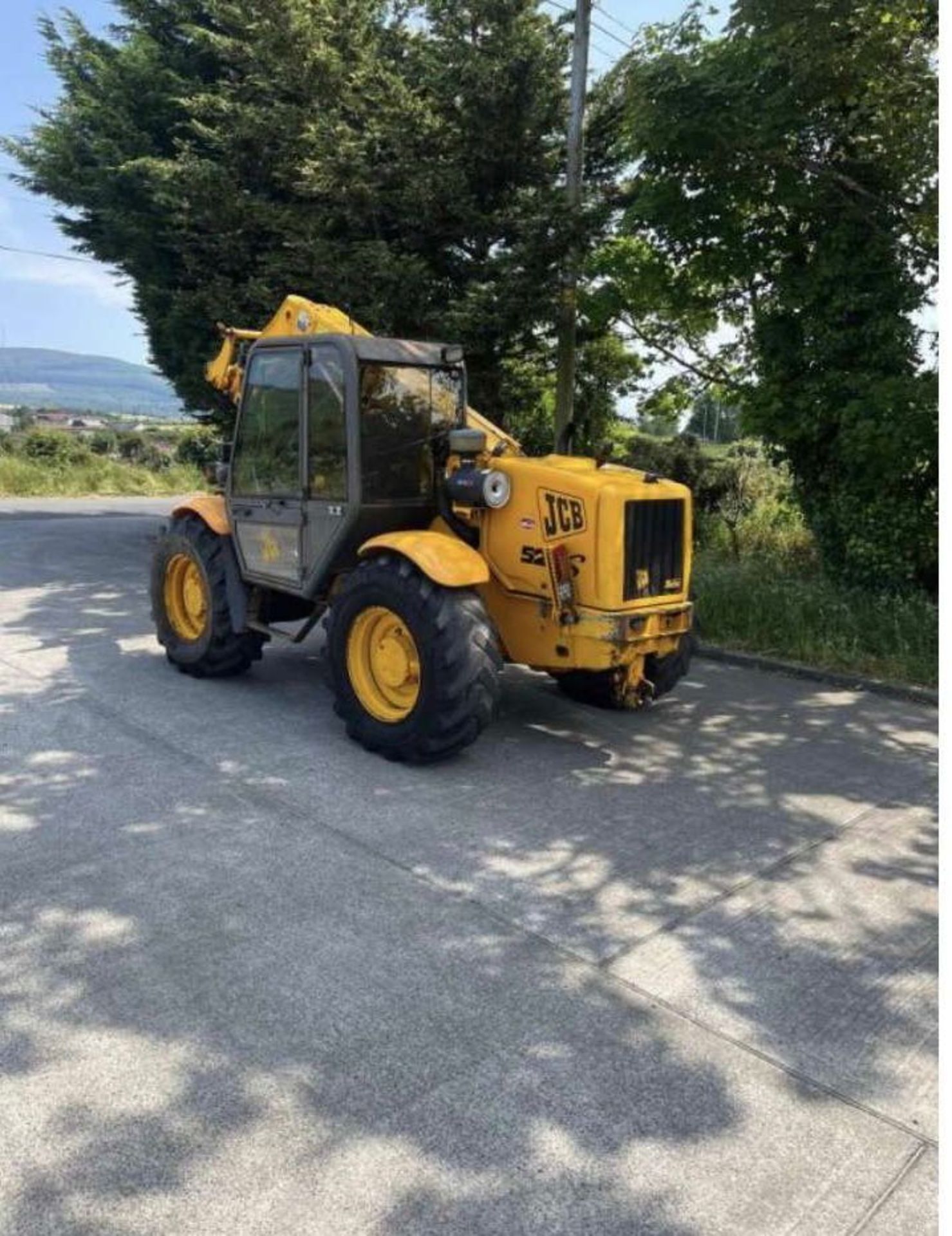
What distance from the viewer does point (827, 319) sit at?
325 inches

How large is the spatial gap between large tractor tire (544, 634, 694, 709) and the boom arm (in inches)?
61.9

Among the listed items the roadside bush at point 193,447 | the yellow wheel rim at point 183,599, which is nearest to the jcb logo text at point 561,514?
the yellow wheel rim at point 183,599

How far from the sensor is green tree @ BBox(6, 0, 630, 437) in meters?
9.83

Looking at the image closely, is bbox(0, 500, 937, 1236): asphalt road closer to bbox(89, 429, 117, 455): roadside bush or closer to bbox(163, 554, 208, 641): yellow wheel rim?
bbox(163, 554, 208, 641): yellow wheel rim

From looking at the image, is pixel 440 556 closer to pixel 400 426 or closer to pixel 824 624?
pixel 400 426

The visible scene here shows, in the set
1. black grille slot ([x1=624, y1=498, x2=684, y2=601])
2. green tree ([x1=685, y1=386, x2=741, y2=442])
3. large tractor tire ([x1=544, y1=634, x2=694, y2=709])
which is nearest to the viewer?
black grille slot ([x1=624, y1=498, x2=684, y2=601])

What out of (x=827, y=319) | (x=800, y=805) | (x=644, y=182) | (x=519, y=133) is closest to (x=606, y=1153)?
(x=800, y=805)

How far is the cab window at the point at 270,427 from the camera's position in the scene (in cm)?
582

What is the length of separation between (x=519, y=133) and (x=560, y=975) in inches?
375

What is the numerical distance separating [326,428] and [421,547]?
112 cm

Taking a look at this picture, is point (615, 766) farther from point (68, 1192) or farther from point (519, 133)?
point (519, 133)

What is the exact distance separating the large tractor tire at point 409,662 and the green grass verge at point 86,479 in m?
20.6

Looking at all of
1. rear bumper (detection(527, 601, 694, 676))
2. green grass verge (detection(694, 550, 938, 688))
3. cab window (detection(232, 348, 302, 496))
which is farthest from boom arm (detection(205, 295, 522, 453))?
green grass verge (detection(694, 550, 938, 688))

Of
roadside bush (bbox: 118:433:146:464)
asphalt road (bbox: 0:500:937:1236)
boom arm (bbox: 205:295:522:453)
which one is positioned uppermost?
roadside bush (bbox: 118:433:146:464)
